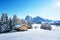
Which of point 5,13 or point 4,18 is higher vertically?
point 5,13

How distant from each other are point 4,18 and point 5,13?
1.66 meters

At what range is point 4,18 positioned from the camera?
2039 cm

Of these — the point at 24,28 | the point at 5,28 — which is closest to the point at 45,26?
the point at 24,28

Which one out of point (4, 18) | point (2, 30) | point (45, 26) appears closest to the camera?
point (2, 30)

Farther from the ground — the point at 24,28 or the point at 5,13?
the point at 5,13

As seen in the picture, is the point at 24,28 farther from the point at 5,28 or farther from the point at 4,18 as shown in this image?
the point at 4,18

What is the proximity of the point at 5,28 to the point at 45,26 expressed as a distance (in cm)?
1482

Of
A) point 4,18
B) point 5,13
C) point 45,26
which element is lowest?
point 45,26

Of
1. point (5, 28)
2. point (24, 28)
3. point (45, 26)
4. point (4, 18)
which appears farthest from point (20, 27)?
point (45, 26)

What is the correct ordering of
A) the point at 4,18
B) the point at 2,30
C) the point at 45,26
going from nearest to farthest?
the point at 2,30 < the point at 4,18 < the point at 45,26

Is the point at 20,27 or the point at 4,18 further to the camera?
the point at 4,18

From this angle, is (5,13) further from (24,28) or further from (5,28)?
(24,28)

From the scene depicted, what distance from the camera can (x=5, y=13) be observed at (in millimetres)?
21234

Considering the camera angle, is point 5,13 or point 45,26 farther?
point 45,26
